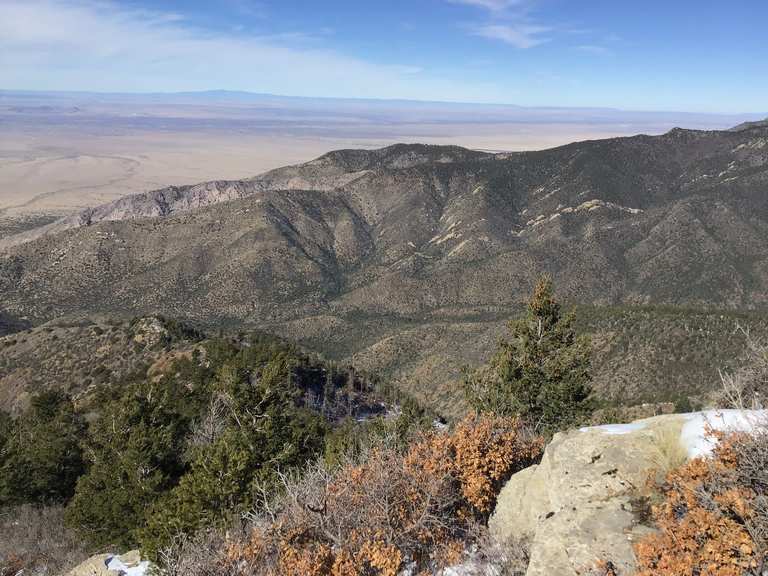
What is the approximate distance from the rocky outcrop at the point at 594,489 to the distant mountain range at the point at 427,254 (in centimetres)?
5590

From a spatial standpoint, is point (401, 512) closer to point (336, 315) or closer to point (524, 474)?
point (524, 474)

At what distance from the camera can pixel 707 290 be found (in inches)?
3489

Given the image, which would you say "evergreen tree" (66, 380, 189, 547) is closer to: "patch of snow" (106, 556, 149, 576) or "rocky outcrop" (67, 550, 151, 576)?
"rocky outcrop" (67, 550, 151, 576)

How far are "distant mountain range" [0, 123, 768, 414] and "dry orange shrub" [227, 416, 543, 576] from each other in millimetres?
54387

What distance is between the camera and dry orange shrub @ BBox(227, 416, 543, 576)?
9.77 meters

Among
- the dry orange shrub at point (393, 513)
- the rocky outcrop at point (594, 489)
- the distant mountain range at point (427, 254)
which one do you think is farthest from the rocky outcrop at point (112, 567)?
the distant mountain range at point (427, 254)

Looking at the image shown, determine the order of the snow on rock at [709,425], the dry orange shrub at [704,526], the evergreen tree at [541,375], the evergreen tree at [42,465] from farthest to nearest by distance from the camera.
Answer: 1. the evergreen tree at [42,465]
2. the evergreen tree at [541,375]
3. the snow on rock at [709,425]
4. the dry orange shrub at [704,526]

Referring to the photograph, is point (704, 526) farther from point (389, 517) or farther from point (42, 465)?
point (42, 465)

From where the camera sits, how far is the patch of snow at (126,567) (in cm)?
1591

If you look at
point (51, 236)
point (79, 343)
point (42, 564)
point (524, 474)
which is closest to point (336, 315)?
point (79, 343)

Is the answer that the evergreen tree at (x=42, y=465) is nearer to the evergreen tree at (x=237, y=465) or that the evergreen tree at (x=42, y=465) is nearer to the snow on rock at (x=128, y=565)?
the evergreen tree at (x=237, y=465)

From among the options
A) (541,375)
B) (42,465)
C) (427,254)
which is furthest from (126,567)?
(427,254)

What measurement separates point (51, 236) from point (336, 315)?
252 feet

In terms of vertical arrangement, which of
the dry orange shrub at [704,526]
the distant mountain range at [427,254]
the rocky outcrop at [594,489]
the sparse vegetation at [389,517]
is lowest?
the distant mountain range at [427,254]
